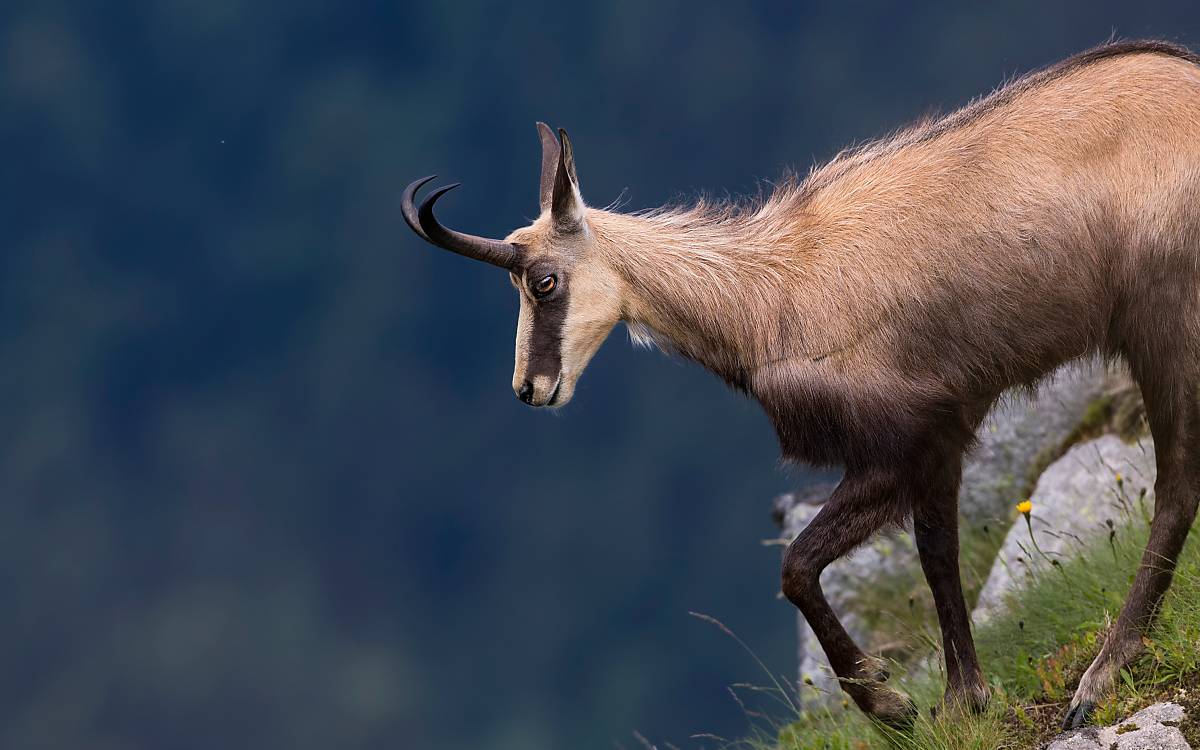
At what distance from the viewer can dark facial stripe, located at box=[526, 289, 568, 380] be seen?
20.8 ft

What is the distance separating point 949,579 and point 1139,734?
1.15 m

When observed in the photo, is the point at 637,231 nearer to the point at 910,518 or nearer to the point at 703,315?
the point at 703,315

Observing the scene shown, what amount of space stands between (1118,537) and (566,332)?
3396 mm

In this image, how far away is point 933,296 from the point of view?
6082mm

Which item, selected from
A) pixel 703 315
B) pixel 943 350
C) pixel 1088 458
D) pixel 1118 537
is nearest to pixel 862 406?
pixel 943 350

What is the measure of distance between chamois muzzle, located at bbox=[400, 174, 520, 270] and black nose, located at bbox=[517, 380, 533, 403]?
0.54 metres

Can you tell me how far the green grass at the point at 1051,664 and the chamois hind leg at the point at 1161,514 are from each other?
3.5 inches

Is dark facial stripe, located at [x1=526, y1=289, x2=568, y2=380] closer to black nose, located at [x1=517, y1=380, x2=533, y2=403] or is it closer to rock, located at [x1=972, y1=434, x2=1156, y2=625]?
black nose, located at [x1=517, y1=380, x2=533, y2=403]

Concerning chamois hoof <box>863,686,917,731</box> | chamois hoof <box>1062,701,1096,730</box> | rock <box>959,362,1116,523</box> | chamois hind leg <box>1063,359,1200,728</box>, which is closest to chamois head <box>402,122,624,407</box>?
chamois hoof <box>863,686,917,731</box>

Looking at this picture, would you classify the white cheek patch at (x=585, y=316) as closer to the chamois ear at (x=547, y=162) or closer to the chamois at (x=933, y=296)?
the chamois at (x=933, y=296)

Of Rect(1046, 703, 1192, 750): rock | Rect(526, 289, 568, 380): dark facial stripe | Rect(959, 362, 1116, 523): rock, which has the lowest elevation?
Rect(1046, 703, 1192, 750): rock

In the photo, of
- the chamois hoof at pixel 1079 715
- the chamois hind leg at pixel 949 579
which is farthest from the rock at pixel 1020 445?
the chamois hoof at pixel 1079 715

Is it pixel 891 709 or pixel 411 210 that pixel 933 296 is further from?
pixel 411 210

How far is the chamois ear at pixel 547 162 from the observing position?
22.1 feet
